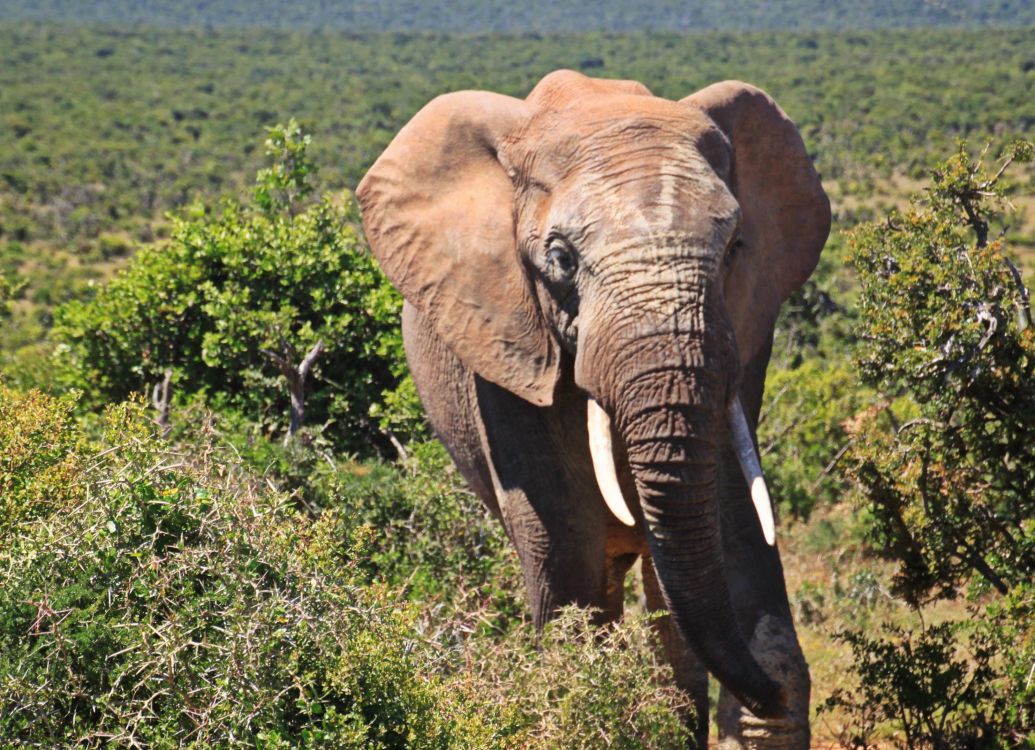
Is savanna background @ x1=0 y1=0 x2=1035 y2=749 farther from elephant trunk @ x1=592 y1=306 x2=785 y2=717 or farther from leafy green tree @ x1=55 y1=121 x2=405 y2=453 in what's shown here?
elephant trunk @ x1=592 y1=306 x2=785 y2=717

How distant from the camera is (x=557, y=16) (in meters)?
200

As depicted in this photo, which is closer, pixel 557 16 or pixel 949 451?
pixel 949 451

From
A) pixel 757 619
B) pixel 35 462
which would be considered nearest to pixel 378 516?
pixel 35 462

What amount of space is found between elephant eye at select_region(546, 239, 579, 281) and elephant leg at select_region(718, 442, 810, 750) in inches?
34.5

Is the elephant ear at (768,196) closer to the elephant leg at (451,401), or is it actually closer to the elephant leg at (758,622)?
the elephant leg at (758,622)

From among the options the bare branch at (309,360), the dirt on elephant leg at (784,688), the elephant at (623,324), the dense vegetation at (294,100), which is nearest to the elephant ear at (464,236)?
the elephant at (623,324)

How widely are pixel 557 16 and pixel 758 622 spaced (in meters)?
201

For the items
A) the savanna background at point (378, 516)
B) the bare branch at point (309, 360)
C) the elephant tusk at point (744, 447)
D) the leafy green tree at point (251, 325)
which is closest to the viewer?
the savanna background at point (378, 516)

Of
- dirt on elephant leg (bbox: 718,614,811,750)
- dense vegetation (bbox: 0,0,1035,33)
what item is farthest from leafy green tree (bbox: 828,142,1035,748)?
dense vegetation (bbox: 0,0,1035,33)

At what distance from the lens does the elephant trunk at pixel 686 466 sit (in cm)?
427

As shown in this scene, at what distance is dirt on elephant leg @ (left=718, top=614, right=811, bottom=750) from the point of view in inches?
193

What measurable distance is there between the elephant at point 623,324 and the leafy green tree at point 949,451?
814mm

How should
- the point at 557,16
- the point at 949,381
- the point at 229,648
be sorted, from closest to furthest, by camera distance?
the point at 229,648
the point at 949,381
the point at 557,16

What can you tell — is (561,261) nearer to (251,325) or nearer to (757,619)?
(757,619)
